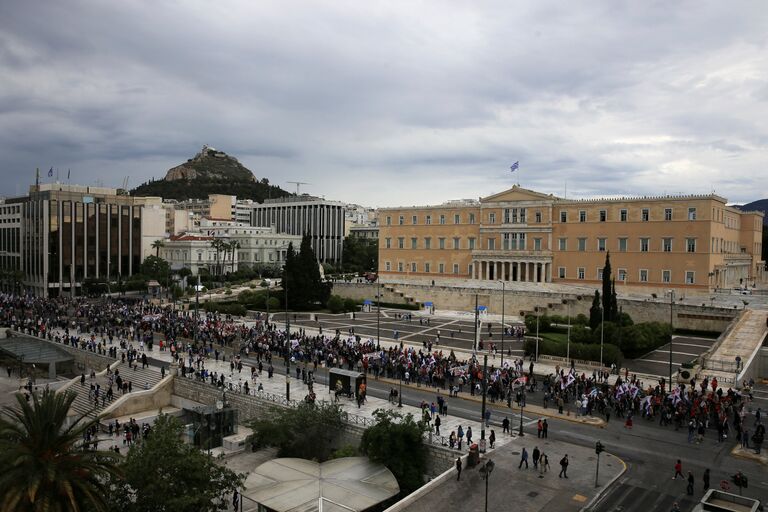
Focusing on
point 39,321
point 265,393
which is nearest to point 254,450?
point 265,393

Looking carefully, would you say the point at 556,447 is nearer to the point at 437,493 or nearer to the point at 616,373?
the point at 437,493

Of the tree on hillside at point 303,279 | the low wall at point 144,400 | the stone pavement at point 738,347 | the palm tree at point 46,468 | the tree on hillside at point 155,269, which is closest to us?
the palm tree at point 46,468

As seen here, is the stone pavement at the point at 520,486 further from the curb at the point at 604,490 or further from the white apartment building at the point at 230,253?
the white apartment building at the point at 230,253

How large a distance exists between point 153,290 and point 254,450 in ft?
197

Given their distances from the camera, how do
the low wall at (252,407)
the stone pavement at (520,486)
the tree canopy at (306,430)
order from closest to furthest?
the stone pavement at (520,486) → the low wall at (252,407) → the tree canopy at (306,430)

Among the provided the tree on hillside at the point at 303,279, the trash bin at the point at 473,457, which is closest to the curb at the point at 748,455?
the trash bin at the point at 473,457

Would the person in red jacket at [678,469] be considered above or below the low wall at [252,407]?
above

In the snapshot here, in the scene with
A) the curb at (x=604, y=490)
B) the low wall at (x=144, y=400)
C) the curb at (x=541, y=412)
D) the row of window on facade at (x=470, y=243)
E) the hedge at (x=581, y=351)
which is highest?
the row of window on facade at (x=470, y=243)

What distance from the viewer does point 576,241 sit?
68.8 m

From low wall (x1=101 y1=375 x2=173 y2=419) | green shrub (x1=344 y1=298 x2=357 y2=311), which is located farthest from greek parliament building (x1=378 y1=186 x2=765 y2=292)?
low wall (x1=101 y1=375 x2=173 y2=419)

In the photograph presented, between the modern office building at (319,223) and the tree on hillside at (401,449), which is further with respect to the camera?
the modern office building at (319,223)

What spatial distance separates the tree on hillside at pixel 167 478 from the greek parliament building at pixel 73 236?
7916cm

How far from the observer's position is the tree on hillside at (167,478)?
A: 18.2 m

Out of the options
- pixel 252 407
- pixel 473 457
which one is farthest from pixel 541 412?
pixel 252 407
